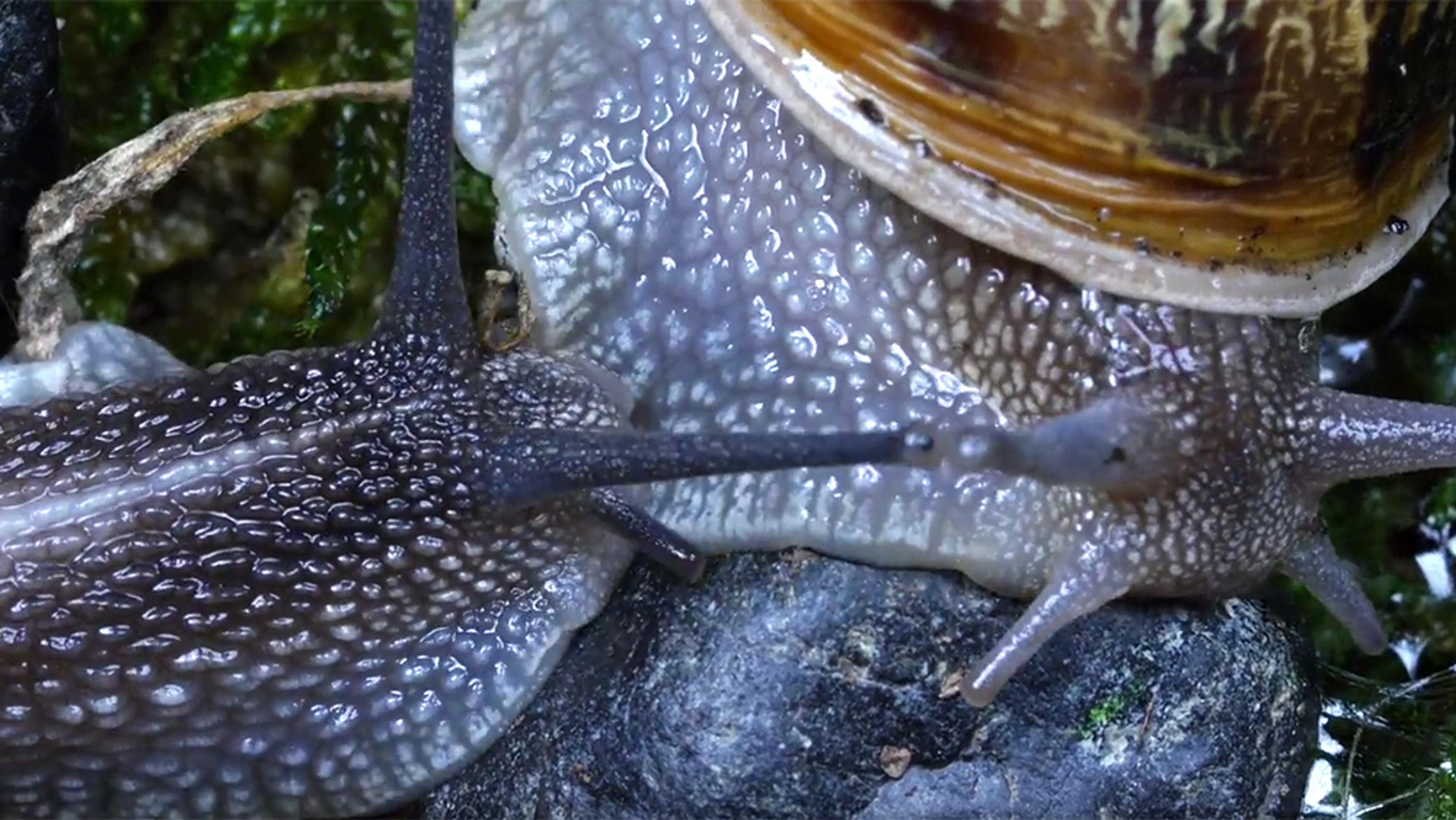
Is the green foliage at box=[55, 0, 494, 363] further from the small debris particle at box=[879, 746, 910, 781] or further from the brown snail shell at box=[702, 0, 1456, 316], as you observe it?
the small debris particle at box=[879, 746, 910, 781]

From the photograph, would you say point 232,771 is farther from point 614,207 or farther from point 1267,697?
point 1267,697

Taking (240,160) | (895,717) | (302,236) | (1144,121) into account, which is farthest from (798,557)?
(240,160)

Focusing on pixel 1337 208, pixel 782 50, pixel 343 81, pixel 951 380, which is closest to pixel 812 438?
pixel 951 380

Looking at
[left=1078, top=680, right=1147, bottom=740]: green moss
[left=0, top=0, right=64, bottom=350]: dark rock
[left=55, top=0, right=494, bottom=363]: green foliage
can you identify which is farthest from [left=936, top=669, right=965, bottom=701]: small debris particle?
[left=0, top=0, right=64, bottom=350]: dark rock

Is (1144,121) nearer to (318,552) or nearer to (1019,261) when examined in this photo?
(1019,261)

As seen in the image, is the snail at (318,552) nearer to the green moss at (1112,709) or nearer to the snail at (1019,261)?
the snail at (1019,261)

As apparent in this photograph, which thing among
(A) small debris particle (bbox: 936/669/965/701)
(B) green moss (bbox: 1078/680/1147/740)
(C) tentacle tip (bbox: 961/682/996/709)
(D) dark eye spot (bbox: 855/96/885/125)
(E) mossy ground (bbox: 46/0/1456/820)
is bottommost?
(B) green moss (bbox: 1078/680/1147/740)

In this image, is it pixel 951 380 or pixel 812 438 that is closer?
pixel 812 438
